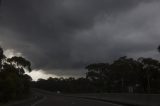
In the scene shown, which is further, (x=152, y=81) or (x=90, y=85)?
(x=90, y=85)

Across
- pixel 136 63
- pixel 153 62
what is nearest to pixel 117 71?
pixel 136 63

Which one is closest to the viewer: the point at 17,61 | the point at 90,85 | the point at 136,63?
the point at 17,61

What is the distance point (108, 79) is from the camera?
13588 cm

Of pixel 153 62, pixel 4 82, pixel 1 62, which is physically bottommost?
pixel 4 82

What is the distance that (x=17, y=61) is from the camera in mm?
93938

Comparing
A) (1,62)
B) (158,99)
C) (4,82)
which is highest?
(1,62)

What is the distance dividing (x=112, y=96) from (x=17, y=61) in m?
49.0

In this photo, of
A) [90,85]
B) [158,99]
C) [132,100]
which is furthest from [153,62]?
[158,99]

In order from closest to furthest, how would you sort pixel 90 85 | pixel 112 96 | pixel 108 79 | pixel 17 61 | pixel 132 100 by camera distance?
pixel 132 100
pixel 112 96
pixel 17 61
pixel 108 79
pixel 90 85

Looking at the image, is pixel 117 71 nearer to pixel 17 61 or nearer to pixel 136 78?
pixel 136 78

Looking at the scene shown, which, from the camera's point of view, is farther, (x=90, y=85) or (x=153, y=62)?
(x=90, y=85)

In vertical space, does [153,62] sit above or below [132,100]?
above

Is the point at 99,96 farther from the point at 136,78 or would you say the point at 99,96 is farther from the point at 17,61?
the point at 136,78

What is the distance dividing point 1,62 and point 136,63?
6070cm
